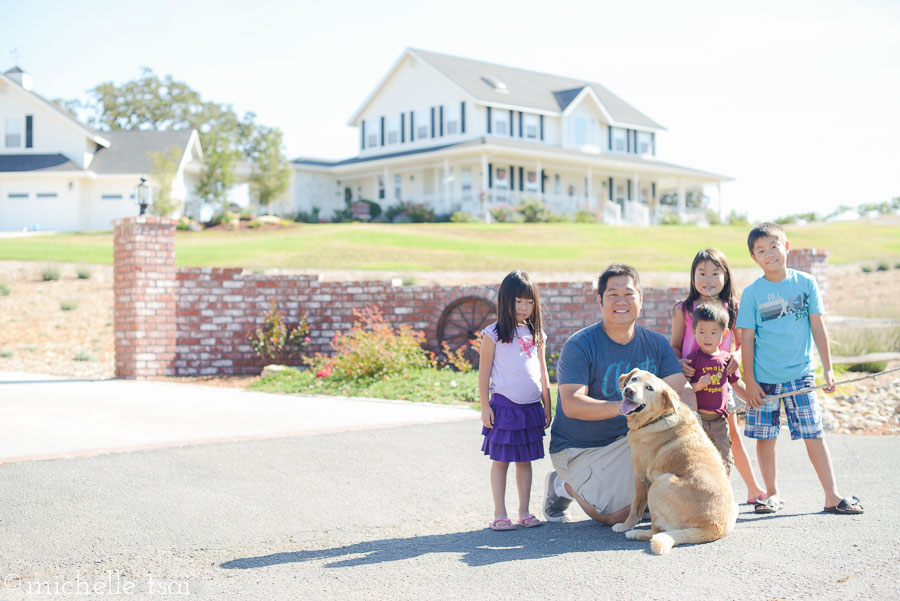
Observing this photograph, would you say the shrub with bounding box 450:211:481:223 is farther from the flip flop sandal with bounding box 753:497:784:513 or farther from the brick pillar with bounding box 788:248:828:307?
the flip flop sandal with bounding box 753:497:784:513

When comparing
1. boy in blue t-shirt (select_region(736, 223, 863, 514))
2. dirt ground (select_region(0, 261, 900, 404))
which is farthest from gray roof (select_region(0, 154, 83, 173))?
boy in blue t-shirt (select_region(736, 223, 863, 514))

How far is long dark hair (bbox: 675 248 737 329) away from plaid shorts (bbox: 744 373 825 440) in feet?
1.69

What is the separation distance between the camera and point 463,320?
11.9 meters

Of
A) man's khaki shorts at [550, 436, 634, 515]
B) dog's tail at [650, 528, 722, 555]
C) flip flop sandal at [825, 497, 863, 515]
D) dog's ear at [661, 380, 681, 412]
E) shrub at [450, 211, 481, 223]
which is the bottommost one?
flip flop sandal at [825, 497, 863, 515]

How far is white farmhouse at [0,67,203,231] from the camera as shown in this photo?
115ft

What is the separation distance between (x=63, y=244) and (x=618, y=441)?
86.0 feet

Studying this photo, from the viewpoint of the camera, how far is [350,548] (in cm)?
439

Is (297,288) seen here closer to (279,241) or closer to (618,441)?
(618,441)

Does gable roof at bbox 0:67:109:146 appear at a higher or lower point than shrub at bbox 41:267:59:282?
higher

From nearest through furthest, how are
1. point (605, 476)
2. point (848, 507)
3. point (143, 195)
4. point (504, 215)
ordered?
point (605, 476) → point (848, 507) → point (143, 195) → point (504, 215)

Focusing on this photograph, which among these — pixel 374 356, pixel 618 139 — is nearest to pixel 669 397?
pixel 374 356

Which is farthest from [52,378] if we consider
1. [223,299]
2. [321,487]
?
[321,487]

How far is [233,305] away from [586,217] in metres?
25.0

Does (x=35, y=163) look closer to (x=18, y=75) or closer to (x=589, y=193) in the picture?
(x=18, y=75)
